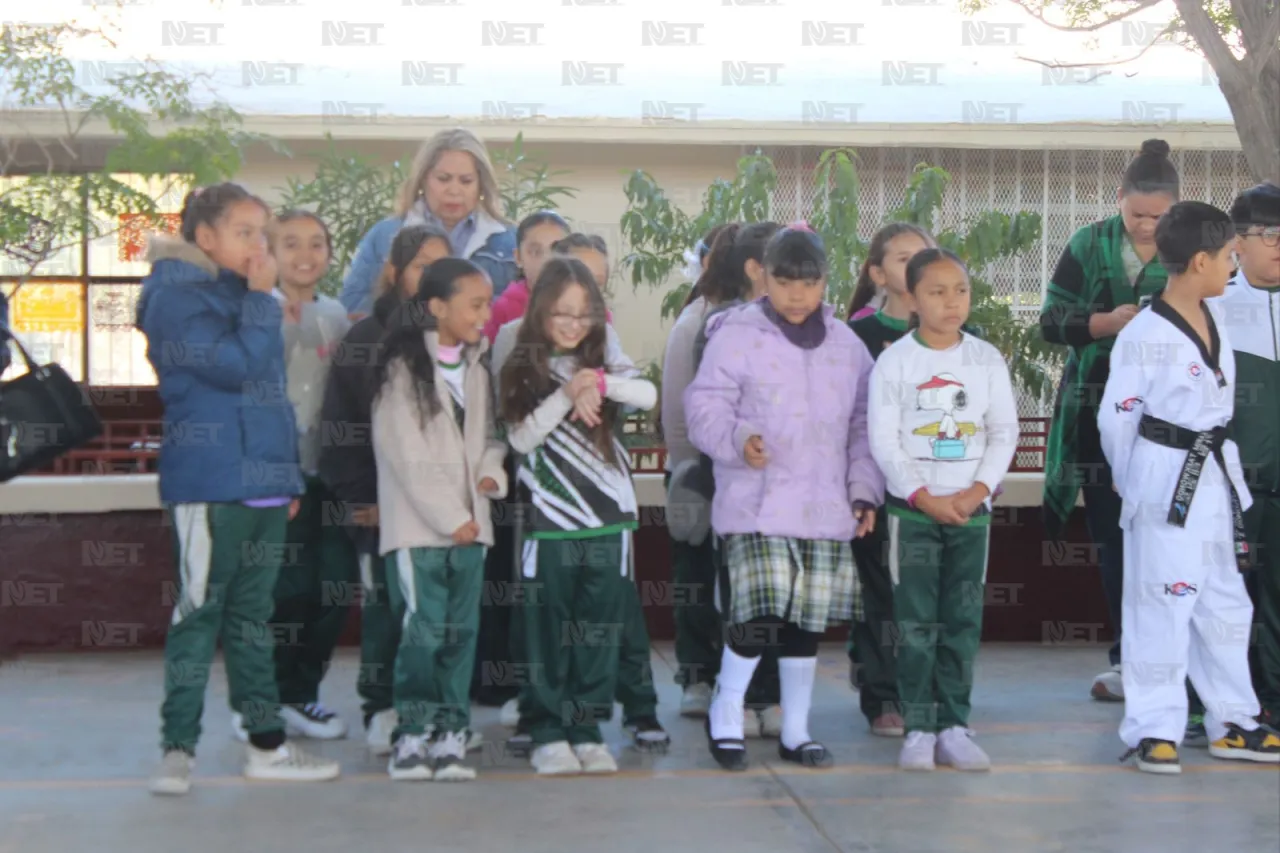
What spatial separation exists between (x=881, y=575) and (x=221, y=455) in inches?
96.7

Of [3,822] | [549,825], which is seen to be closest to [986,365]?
[549,825]

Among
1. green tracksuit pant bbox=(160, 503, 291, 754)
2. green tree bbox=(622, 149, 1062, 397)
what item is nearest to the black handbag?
green tracksuit pant bbox=(160, 503, 291, 754)

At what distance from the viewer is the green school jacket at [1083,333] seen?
6363mm

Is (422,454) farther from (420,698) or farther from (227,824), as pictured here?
(227,824)

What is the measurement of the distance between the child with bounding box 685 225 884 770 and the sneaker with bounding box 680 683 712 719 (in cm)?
68

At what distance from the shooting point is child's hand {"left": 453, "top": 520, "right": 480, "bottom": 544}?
5164mm

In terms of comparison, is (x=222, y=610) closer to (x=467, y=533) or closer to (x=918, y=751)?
(x=467, y=533)

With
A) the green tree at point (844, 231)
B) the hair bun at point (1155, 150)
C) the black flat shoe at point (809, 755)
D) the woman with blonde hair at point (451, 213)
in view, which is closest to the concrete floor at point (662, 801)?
the black flat shoe at point (809, 755)

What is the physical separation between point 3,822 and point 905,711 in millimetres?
2854

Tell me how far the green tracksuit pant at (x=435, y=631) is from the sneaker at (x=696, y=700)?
1.11 metres

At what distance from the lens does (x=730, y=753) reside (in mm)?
5293

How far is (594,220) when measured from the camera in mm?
12797

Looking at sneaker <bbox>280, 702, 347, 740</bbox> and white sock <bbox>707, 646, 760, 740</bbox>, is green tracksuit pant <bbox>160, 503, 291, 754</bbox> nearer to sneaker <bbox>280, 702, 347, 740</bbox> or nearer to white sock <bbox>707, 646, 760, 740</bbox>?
sneaker <bbox>280, 702, 347, 740</bbox>

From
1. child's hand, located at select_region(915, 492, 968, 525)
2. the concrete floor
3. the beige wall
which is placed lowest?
the concrete floor
